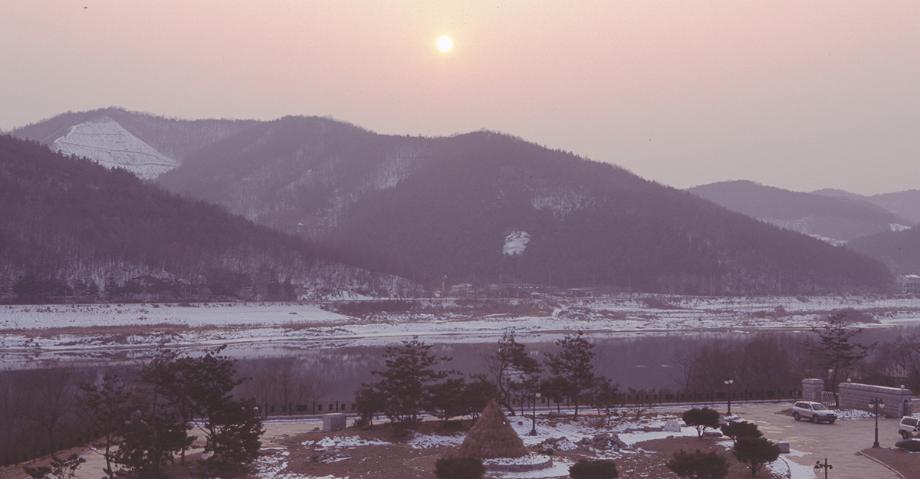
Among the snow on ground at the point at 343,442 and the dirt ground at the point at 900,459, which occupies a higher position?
the dirt ground at the point at 900,459

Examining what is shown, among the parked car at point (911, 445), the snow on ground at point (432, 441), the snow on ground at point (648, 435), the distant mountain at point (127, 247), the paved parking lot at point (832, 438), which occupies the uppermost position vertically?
the distant mountain at point (127, 247)

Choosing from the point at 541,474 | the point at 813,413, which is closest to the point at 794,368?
the point at 813,413

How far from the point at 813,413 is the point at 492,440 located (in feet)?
68.0

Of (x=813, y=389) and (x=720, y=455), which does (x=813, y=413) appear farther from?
(x=720, y=455)

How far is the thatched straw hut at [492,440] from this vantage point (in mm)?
30672

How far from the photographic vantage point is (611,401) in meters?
46.6

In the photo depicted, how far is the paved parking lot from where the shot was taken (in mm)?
32094

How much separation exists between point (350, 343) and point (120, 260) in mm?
63771

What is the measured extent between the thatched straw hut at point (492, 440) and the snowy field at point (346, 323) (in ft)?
176

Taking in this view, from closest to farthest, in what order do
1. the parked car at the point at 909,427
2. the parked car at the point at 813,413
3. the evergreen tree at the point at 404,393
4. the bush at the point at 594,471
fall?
1. the bush at the point at 594,471
2. the evergreen tree at the point at 404,393
3. the parked car at the point at 909,427
4. the parked car at the point at 813,413

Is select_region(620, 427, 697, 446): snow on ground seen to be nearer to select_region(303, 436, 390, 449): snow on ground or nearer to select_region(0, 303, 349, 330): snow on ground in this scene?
select_region(303, 436, 390, 449): snow on ground

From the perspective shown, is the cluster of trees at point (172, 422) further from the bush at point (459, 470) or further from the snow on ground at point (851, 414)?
the snow on ground at point (851, 414)

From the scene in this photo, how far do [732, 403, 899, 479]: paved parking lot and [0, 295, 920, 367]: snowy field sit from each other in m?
55.6

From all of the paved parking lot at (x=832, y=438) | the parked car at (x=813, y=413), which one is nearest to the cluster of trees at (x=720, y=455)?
the paved parking lot at (x=832, y=438)
